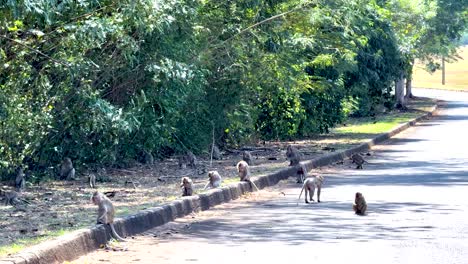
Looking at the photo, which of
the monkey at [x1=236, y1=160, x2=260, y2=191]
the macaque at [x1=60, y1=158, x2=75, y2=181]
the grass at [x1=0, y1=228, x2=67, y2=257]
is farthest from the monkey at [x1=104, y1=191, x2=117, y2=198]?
the grass at [x1=0, y1=228, x2=67, y2=257]

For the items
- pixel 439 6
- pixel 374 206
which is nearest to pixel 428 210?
pixel 374 206

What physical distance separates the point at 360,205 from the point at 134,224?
3.14 m

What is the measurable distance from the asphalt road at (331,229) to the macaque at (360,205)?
0.10 m

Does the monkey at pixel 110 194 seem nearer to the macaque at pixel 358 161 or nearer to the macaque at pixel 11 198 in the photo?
the macaque at pixel 11 198

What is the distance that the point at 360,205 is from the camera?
48.8ft

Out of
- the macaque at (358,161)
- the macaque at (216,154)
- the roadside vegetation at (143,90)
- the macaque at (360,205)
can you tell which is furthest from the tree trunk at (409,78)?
the macaque at (360,205)

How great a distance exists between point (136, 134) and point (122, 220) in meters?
7.47

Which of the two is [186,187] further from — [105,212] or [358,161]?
Answer: [358,161]

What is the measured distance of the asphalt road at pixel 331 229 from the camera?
11242mm

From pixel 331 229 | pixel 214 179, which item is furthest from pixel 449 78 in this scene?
pixel 331 229

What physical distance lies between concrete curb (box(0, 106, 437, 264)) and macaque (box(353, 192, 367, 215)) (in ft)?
7.13

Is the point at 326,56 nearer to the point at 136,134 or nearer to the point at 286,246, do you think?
the point at 136,134

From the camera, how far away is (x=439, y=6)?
2992 inches

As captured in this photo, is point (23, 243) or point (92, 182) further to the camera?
point (92, 182)
